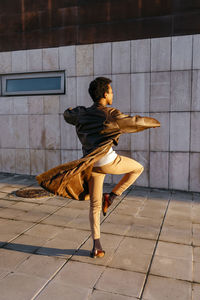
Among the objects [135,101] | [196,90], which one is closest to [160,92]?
[135,101]

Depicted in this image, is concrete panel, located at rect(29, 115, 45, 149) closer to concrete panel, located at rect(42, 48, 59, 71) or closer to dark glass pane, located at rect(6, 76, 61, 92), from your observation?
dark glass pane, located at rect(6, 76, 61, 92)

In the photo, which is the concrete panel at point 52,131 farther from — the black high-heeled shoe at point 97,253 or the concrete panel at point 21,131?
the black high-heeled shoe at point 97,253

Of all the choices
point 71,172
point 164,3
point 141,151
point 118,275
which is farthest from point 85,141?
point 164,3

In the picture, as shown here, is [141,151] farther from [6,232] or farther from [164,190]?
[6,232]

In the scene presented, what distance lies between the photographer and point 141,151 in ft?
22.7

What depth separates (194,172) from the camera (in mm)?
6617

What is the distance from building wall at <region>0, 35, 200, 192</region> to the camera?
6.50 meters

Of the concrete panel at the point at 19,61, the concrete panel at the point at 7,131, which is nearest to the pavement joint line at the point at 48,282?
the concrete panel at the point at 7,131

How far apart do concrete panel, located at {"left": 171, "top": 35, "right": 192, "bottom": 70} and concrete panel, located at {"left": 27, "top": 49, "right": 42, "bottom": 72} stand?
11.6ft

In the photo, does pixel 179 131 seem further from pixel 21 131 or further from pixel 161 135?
pixel 21 131

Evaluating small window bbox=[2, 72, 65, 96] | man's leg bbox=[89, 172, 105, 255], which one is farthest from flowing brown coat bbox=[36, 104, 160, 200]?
small window bbox=[2, 72, 65, 96]

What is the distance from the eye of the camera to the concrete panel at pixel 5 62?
7898 mm

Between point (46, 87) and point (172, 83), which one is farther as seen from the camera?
point (46, 87)

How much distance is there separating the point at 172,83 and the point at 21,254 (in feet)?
16.4
